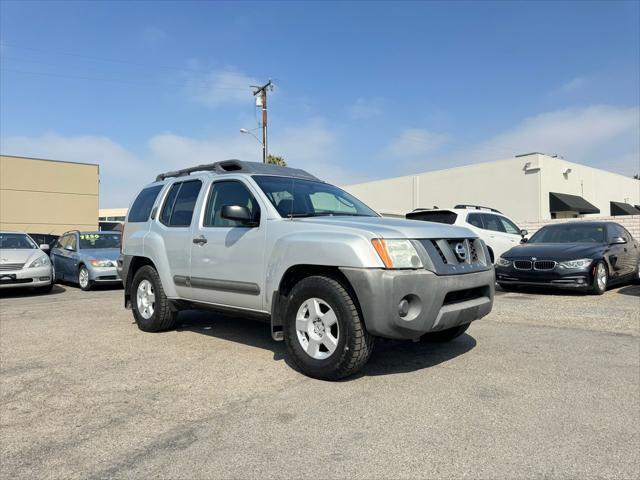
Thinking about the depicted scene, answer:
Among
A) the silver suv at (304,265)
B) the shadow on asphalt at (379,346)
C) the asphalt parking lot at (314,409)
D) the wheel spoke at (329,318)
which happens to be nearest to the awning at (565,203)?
the asphalt parking lot at (314,409)

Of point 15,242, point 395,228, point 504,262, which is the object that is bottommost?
point 504,262

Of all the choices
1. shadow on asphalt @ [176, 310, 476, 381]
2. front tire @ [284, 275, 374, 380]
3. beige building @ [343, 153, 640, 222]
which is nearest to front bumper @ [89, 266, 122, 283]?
shadow on asphalt @ [176, 310, 476, 381]

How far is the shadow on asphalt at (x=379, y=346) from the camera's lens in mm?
4363

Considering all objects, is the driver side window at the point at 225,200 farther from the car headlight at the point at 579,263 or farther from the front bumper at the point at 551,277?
the car headlight at the point at 579,263

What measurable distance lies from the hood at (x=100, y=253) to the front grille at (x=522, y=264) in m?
8.81

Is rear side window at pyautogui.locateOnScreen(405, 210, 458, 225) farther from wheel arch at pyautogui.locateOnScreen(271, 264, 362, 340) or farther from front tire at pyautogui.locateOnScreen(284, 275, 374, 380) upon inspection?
front tire at pyautogui.locateOnScreen(284, 275, 374, 380)

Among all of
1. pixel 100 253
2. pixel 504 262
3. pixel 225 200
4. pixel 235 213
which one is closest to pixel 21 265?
pixel 100 253

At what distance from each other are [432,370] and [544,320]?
321 cm

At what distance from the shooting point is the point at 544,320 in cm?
666

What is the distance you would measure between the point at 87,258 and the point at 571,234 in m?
10.8

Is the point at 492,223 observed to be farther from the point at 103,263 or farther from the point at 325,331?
the point at 103,263

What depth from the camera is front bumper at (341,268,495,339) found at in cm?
363

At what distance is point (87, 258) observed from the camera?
11438 mm

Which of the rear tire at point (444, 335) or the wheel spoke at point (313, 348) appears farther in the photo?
the rear tire at point (444, 335)
